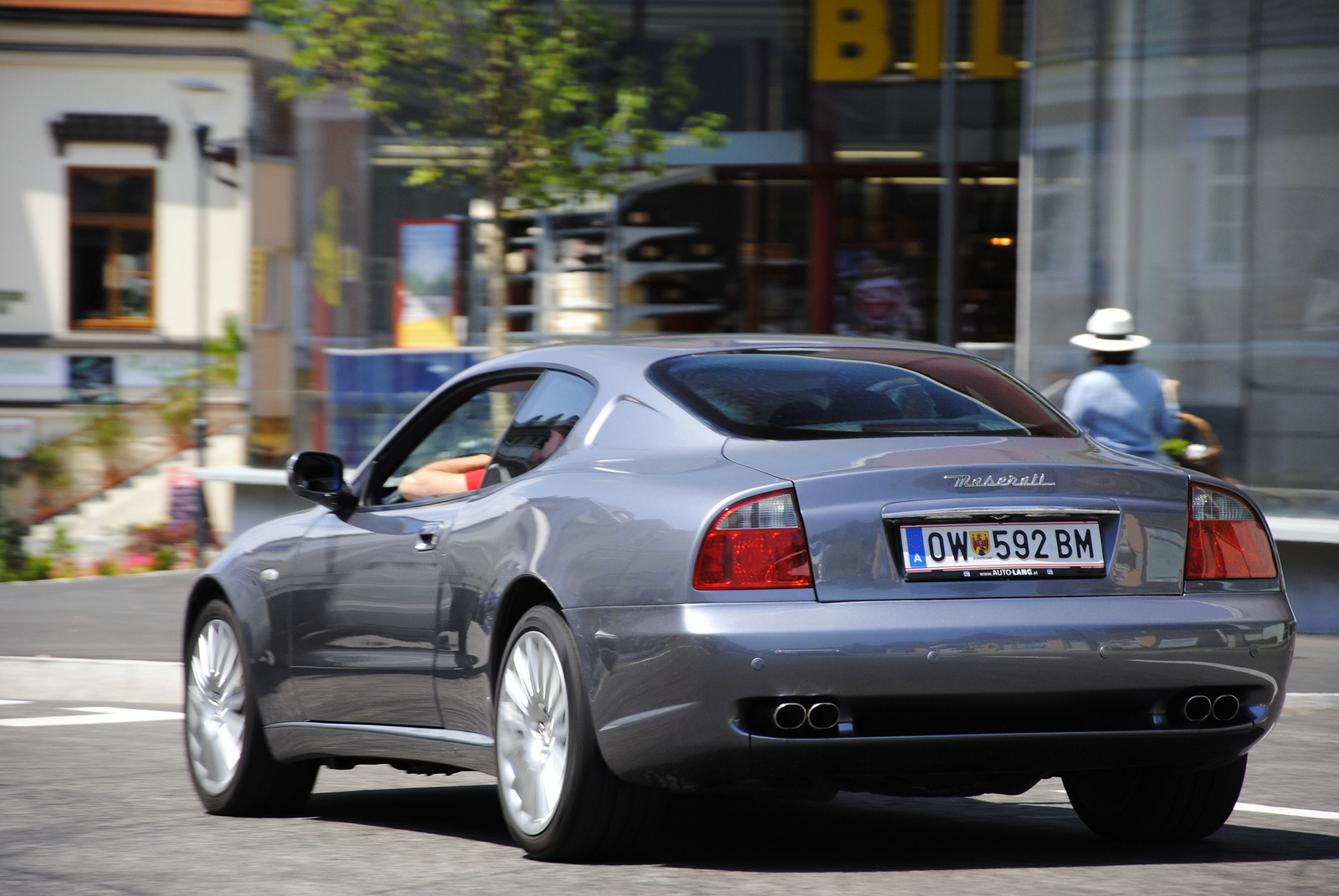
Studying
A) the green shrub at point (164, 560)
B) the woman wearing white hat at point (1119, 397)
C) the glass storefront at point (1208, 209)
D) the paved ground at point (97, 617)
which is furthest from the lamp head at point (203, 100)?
the woman wearing white hat at point (1119, 397)

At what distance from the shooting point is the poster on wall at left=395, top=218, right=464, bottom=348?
19.1 meters

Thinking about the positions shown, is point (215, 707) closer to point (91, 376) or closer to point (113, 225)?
point (91, 376)

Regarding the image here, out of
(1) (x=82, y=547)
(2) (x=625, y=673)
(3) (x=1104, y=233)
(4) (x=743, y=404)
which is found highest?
(3) (x=1104, y=233)

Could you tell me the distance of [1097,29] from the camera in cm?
1433

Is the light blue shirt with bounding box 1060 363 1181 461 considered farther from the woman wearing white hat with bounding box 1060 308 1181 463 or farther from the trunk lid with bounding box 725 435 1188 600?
the trunk lid with bounding box 725 435 1188 600

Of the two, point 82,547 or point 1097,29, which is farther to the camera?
point 82,547

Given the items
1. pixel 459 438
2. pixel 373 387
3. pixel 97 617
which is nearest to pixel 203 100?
pixel 373 387

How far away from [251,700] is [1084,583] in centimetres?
281

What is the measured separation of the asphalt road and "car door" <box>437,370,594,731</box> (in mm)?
426

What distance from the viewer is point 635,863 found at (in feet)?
16.1

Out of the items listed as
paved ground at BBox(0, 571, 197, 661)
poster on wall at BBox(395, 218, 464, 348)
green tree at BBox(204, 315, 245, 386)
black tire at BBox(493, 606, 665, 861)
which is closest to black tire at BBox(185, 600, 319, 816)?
black tire at BBox(493, 606, 665, 861)

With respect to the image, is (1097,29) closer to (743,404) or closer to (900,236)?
(900,236)

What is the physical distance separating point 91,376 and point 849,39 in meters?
14.5

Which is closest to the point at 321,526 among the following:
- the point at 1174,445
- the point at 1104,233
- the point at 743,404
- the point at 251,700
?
the point at 251,700
